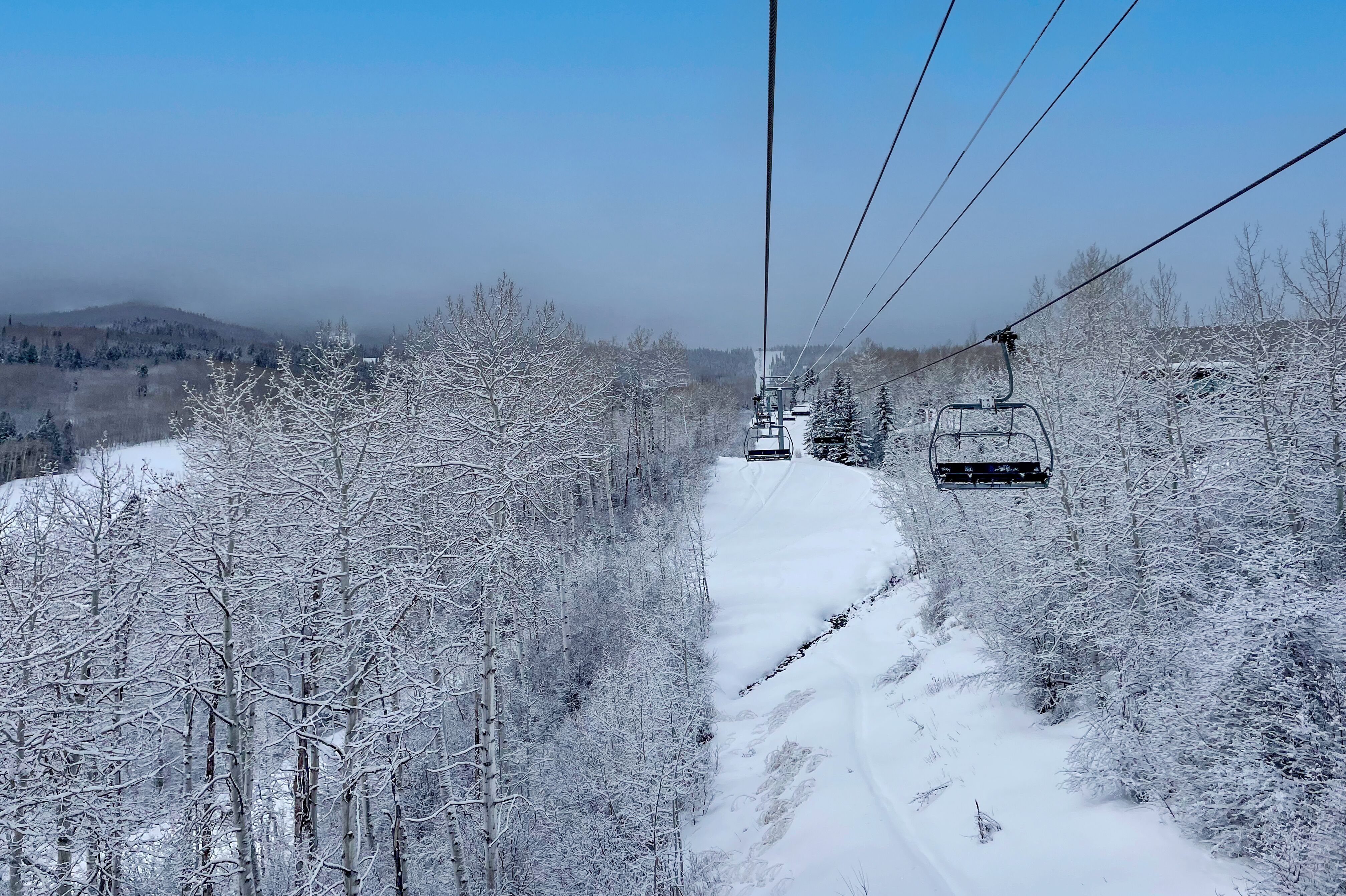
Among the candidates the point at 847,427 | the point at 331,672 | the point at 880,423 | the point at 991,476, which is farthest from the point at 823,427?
the point at 991,476

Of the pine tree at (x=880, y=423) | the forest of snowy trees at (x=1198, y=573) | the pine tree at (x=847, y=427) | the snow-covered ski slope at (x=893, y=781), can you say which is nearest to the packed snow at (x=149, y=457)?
the snow-covered ski slope at (x=893, y=781)

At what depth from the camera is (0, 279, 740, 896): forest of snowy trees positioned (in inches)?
411

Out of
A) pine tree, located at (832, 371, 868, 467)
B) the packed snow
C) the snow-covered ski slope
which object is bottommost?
the snow-covered ski slope

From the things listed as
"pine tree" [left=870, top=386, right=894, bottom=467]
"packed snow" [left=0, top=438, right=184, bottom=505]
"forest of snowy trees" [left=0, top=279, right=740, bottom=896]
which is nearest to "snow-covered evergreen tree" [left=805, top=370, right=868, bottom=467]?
"pine tree" [left=870, top=386, right=894, bottom=467]

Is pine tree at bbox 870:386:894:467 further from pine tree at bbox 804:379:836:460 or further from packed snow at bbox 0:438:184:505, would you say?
packed snow at bbox 0:438:184:505

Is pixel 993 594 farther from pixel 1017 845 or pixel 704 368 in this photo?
pixel 704 368

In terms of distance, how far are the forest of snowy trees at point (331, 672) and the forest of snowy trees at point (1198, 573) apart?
10311mm

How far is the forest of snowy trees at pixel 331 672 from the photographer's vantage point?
1043cm

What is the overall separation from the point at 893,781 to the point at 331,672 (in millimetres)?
13329

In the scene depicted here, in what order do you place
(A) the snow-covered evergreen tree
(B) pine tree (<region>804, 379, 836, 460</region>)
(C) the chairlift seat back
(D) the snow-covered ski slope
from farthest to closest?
(A) the snow-covered evergreen tree
(B) pine tree (<region>804, 379, 836, 460</region>)
(D) the snow-covered ski slope
(C) the chairlift seat back

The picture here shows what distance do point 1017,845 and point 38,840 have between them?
15.7 metres

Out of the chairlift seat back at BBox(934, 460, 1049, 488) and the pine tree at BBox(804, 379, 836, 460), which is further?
the pine tree at BBox(804, 379, 836, 460)

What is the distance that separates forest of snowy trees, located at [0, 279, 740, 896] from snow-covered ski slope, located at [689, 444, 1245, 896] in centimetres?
222

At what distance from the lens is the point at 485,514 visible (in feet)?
43.4
